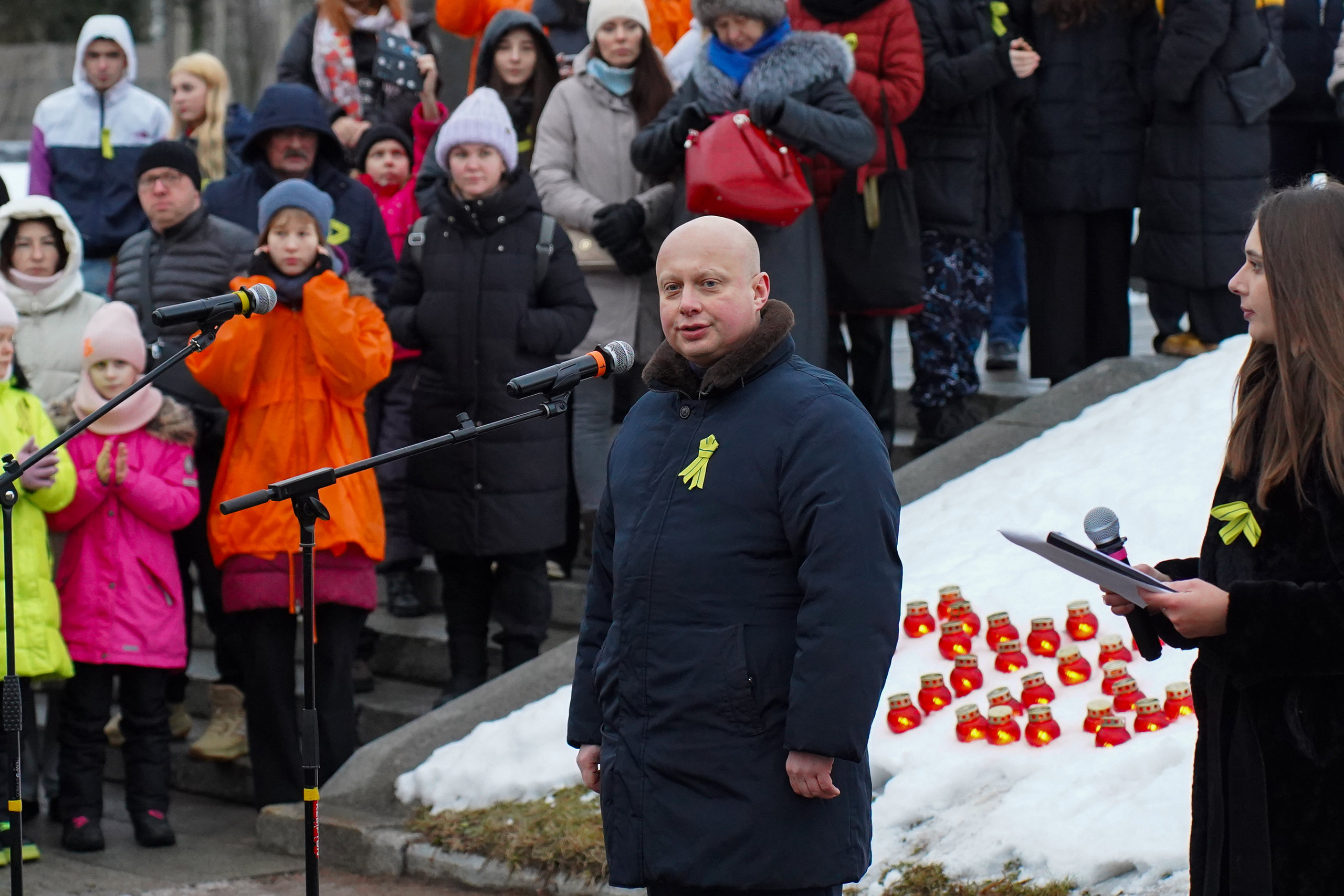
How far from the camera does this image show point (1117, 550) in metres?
3.56

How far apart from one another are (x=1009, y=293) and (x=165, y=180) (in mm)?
4362

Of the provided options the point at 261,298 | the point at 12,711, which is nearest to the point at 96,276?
the point at 12,711

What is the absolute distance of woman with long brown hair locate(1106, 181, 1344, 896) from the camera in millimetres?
3334

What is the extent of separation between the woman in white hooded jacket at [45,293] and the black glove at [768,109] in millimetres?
2630

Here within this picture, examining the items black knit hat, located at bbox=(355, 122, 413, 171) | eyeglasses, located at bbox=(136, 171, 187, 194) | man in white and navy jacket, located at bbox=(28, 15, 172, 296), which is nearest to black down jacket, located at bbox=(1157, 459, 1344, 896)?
eyeglasses, located at bbox=(136, 171, 187, 194)

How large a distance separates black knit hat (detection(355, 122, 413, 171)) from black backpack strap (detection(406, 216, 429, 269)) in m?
1.56

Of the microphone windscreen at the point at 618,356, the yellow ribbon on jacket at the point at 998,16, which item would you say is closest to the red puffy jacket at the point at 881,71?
the yellow ribbon on jacket at the point at 998,16

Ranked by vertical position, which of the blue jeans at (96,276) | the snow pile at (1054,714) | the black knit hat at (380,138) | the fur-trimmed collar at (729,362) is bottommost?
the snow pile at (1054,714)

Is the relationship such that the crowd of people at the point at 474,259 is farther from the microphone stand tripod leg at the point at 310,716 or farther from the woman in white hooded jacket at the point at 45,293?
the microphone stand tripod leg at the point at 310,716

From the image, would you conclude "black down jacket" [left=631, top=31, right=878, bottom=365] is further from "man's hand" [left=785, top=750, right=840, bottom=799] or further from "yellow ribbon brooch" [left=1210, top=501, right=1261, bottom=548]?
"man's hand" [left=785, top=750, right=840, bottom=799]

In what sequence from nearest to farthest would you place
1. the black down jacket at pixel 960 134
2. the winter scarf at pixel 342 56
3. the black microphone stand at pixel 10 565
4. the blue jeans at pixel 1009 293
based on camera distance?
1. the black microphone stand at pixel 10 565
2. the black down jacket at pixel 960 134
3. the winter scarf at pixel 342 56
4. the blue jeans at pixel 1009 293

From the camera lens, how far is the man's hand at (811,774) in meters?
3.39

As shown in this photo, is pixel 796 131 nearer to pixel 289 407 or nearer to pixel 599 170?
pixel 599 170

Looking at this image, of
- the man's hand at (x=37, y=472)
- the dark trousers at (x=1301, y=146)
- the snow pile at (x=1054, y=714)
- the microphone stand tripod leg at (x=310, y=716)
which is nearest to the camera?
the microphone stand tripod leg at (x=310, y=716)
